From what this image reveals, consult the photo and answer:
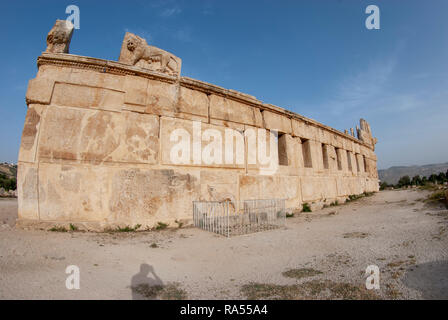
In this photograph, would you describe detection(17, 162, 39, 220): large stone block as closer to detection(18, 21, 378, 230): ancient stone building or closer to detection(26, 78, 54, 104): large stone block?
detection(18, 21, 378, 230): ancient stone building

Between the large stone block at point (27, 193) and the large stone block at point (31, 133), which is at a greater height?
the large stone block at point (31, 133)

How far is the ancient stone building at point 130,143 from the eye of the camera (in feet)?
16.2

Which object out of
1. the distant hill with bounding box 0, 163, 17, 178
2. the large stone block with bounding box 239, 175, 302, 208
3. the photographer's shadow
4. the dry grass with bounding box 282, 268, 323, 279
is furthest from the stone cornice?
the distant hill with bounding box 0, 163, 17, 178

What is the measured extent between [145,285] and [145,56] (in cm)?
590

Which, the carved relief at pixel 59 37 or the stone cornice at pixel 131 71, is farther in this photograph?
the carved relief at pixel 59 37

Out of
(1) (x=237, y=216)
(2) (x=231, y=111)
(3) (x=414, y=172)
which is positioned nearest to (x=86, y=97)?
(2) (x=231, y=111)

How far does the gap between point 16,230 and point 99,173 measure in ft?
6.01

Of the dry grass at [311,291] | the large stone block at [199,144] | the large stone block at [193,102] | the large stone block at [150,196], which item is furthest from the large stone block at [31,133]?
the dry grass at [311,291]

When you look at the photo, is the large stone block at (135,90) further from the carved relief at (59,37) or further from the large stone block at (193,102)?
the carved relief at (59,37)

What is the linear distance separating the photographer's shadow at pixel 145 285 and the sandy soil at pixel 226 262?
0.04ft

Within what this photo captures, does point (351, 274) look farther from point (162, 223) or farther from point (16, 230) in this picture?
point (16, 230)

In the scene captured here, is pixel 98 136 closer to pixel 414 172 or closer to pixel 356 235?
pixel 356 235

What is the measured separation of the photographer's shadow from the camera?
7.52 feet

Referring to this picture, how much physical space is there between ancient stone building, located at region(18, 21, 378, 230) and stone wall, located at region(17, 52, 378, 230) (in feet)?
0.07
